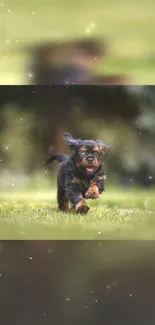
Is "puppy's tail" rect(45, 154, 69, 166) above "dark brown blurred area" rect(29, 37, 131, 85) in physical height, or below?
below

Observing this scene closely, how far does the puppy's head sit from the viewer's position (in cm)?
138

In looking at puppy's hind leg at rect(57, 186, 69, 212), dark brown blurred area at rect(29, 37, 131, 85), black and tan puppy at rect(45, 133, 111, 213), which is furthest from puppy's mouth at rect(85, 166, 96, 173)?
dark brown blurred area at rect(29, 37, 131, 85)

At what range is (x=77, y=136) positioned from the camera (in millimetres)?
1445

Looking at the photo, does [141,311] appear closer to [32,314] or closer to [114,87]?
[32,314]

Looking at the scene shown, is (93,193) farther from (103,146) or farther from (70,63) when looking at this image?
(70,63)

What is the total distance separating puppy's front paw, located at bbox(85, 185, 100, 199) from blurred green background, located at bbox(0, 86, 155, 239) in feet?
0.07

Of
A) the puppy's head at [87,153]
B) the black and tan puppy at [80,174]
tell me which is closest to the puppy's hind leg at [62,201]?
the black and tan puppy at [80,174]

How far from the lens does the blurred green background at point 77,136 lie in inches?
56.6

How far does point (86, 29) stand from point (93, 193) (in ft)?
1.58

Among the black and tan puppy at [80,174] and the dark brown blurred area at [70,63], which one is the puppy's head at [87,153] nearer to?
the black and tan puppy at [80,174]

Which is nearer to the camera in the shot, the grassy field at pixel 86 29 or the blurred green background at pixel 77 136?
the grassy field at pixel 86 29

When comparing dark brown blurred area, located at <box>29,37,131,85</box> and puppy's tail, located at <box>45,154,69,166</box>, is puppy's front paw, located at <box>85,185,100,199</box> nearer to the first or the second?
puppy's tail, located at <box>45,154,69,166</box>

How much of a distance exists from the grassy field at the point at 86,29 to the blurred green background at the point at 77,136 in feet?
0.24

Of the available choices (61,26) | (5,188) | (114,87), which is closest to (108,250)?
(5,188)
